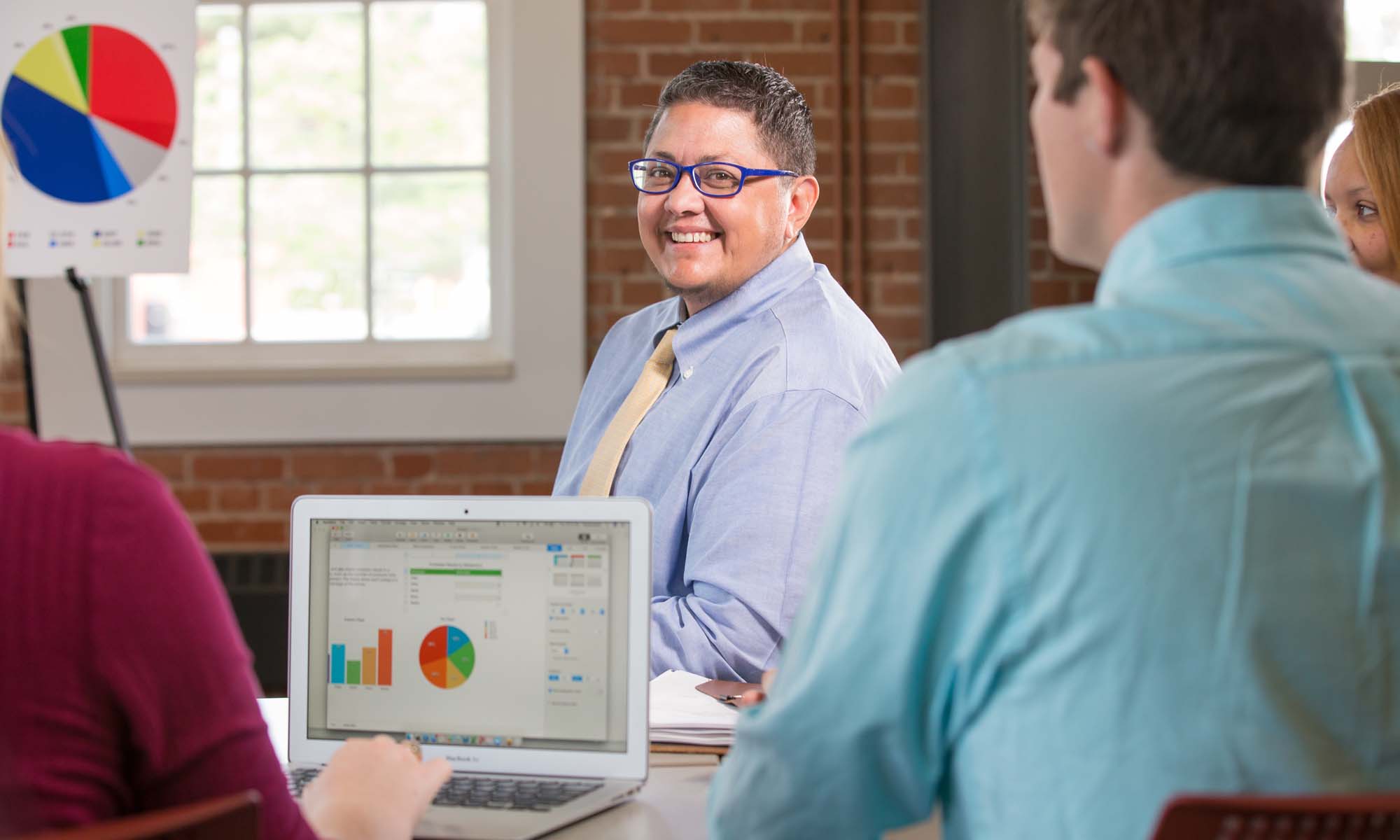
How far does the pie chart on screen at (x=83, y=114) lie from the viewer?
2.80 m

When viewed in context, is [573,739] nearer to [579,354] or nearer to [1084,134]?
[1084,134]

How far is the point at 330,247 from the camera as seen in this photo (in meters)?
3.60

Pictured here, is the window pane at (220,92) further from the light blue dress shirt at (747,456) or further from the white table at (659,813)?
the white table at (659,813)

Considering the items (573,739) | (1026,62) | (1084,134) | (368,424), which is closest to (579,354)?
(368,424)

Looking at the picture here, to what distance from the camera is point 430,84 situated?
357 cm

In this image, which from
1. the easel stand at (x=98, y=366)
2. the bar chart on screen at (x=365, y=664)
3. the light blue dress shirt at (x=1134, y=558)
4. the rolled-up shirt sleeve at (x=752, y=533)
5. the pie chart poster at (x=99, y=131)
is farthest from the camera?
the pie chart poster at (x=99, y=131)

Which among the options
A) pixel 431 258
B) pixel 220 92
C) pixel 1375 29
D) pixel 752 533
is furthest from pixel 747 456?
pixel 220 92

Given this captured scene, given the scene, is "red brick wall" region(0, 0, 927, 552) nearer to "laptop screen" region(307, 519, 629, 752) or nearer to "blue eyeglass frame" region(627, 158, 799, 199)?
"blue eyeglass frame" region(627, 158, 799, 199)

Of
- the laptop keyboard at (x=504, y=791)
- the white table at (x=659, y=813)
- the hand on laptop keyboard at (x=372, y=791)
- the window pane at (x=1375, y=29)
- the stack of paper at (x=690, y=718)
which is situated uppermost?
the window pane at (x=1375, y=29)

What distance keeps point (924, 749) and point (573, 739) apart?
429mm

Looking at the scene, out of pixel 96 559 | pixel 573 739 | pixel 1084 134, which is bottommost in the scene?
pixel 573 739

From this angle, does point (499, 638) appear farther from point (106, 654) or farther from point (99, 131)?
point (99, 131)

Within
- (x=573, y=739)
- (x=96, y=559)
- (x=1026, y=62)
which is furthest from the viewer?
(x=1026, y=62)

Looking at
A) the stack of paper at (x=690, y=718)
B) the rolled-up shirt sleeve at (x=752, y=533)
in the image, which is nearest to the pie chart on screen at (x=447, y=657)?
the stack of paper at (x=690, y=718)
